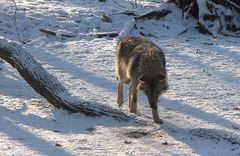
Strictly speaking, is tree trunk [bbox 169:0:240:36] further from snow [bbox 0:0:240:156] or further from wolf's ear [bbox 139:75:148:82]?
wolf's ear [bbox 139:75:148:82]

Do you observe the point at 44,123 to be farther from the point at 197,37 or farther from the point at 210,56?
the point at 197,37

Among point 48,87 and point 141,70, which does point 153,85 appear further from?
point 48,87

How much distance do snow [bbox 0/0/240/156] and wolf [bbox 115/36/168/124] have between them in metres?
0.34

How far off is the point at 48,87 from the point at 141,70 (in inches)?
60.1

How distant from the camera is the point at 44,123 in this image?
24.7ft

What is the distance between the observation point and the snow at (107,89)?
6766 mm

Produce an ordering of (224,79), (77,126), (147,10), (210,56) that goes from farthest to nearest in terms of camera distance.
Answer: (147,10)
(210,56)
(224,79)
(77,126)

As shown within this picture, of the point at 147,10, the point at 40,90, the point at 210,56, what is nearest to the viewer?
the point at 40,90

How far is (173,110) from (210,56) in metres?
3.95

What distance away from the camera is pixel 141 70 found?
25.9 ft

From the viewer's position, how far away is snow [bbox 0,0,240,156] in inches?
266

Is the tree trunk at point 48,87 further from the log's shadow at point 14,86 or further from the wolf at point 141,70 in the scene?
the log's shadow at point 14,86

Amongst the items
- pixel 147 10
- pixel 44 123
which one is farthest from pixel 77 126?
pixel 147 10

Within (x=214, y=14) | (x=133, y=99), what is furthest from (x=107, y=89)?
(x=214, y=14)
